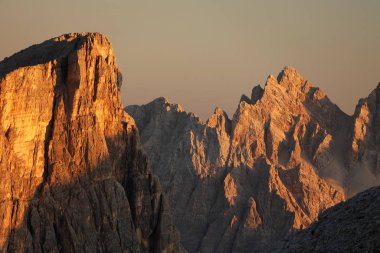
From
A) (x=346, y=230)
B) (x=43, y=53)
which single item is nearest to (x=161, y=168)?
(x=43, y=53)

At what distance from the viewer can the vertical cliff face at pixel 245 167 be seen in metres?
166

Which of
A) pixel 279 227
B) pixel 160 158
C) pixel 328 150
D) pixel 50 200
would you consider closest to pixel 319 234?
pixel 50 200

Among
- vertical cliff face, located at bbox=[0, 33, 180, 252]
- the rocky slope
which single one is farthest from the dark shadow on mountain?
the rocky slope

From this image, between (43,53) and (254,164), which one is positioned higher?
(254,164)

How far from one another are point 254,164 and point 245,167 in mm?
3231

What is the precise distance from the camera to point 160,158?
18050 cm

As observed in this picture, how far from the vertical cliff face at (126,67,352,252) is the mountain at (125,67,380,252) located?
0.73ft

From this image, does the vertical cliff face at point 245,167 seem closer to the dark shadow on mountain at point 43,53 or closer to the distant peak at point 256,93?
the distant peak at point 256,93

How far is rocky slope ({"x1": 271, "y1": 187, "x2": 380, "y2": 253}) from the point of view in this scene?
2943 centimetres

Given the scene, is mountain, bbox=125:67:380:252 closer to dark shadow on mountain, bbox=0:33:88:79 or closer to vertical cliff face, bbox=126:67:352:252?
vertical cliff face, bbox=126:67:352:252

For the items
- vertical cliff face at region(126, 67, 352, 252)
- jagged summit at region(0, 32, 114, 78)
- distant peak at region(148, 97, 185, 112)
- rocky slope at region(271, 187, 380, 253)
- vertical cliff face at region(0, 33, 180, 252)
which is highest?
distant peak at region(148, 97, 185, 112)

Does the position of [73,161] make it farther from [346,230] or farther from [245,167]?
[245,167]

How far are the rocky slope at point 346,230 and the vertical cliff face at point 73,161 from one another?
45375mm

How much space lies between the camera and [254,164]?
18075 centimetres
